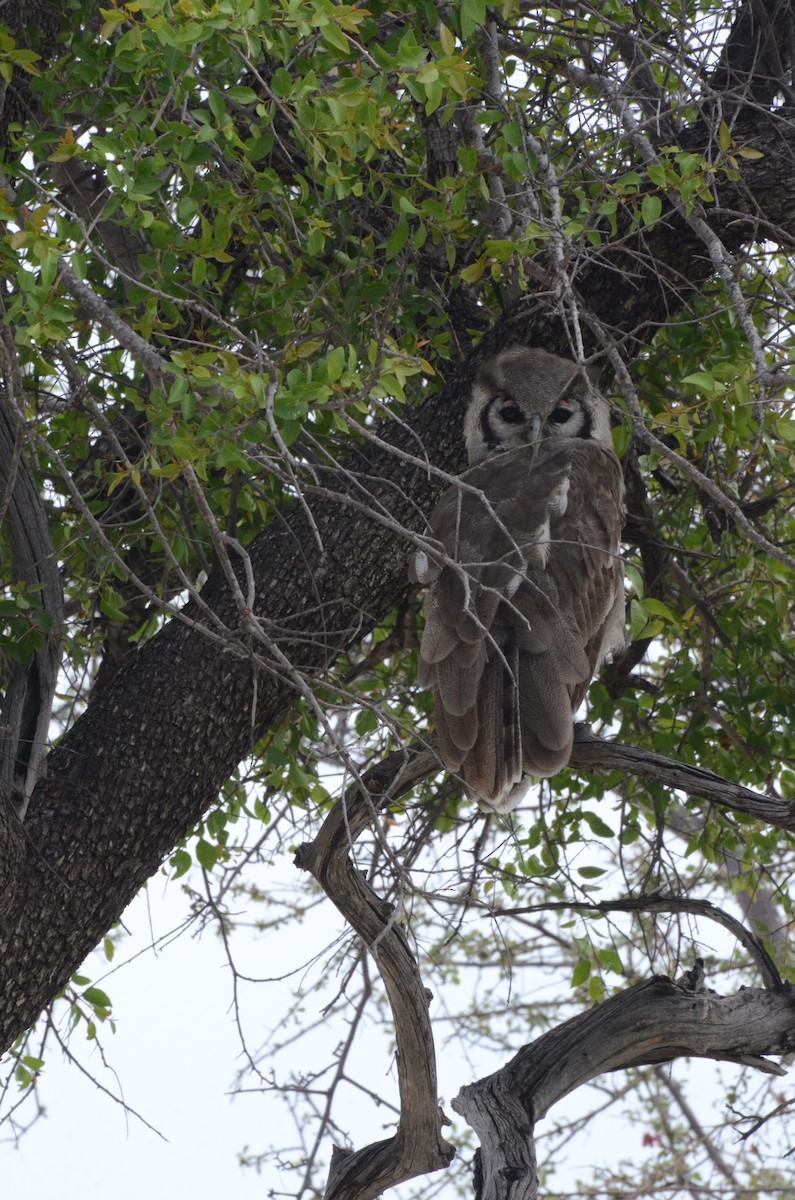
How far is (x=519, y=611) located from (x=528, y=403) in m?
1.00

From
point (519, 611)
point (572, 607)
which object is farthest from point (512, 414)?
point (519, 611)

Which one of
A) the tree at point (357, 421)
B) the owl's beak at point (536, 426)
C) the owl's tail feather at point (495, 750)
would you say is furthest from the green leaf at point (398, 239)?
the owl's tail feather at point (495, 750)

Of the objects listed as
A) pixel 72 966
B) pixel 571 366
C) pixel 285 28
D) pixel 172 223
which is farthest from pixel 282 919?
pixel 285 28

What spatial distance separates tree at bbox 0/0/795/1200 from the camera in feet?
7.66

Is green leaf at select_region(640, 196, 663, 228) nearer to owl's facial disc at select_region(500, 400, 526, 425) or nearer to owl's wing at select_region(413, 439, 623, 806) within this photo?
owl's wing at select_region(413, 439, 623, 806)

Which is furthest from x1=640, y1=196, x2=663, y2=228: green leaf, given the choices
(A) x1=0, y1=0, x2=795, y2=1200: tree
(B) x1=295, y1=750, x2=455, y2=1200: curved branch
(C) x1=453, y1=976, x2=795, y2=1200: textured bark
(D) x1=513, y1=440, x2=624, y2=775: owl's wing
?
(C) x1=453, y1=976, x2=795, y2=1200: textured bark

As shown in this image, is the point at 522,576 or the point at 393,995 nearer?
the point at 522,576

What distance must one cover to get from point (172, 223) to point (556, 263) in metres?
0.90

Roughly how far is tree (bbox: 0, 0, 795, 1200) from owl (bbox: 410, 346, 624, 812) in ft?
0.40

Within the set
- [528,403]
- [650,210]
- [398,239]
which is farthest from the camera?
[528,403]

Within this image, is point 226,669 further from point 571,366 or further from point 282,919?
point 282,919

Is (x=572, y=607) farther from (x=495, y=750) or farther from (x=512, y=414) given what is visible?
(x=512, y=414)

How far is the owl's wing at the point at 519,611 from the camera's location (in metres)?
2.73

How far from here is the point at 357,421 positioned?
2.66 metres
